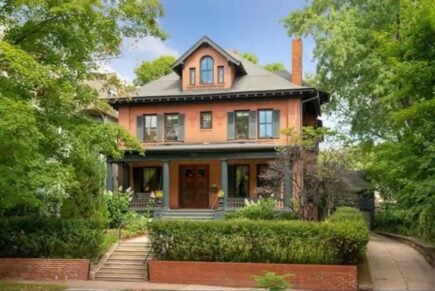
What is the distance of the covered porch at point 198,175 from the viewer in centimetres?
2725

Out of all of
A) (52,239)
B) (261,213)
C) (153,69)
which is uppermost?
(153,69)

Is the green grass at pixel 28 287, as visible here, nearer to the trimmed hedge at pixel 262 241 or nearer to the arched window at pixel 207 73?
the trimmed hedge at pixel 262 241

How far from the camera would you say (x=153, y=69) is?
5141cm

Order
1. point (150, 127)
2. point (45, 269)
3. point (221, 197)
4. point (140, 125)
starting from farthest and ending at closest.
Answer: point (150, 127), point (140, 125), point (221, 197), point (45, 269)

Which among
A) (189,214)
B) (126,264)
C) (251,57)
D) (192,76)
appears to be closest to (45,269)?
(126,264)

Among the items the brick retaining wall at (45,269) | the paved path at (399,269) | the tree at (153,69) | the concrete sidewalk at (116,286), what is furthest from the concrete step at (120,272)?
the tree at (153,69)

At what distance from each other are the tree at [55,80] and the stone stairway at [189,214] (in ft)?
37.8

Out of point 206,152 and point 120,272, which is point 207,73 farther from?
point 120,272

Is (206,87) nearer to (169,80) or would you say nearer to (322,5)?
(169,80)

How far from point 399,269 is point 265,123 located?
1305 cm

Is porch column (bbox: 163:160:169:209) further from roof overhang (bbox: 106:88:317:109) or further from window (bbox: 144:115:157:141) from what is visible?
roof overhang (bbox: 106:88:317:109)

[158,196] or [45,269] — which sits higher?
[158,196]

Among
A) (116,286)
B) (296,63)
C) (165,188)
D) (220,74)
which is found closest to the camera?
(116,286)

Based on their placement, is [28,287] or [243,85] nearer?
[28,287]
